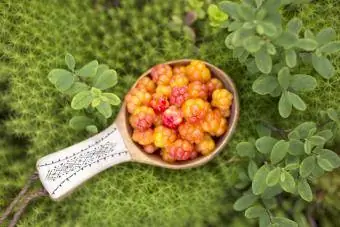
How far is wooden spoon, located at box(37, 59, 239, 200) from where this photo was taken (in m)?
1.40

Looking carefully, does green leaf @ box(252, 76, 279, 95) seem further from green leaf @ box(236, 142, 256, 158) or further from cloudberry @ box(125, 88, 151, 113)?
cloudberry @ box(125, 88, 151, 113)

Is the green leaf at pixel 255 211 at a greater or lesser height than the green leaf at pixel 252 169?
lesser

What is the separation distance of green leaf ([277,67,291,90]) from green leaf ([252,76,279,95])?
3 centimetres

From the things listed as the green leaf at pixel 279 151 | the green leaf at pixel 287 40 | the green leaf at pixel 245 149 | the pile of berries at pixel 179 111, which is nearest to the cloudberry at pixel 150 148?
the pile of berries at pixel 179 111

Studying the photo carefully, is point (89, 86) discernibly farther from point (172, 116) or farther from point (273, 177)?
point (273, 177)

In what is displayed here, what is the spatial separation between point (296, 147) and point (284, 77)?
6.5 inches

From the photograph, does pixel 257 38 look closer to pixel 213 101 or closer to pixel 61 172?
pixel 213 101

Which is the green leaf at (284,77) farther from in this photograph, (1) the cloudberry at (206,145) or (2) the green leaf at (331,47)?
(1) the cloudberry at (206,145)

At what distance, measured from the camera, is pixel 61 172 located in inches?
55.2

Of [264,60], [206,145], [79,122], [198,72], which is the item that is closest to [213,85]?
[198,72]

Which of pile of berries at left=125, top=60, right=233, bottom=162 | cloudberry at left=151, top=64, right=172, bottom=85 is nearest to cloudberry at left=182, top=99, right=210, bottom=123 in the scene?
pile of berries at left=125, top=60, right=233, bottom=162

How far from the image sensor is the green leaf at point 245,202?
1331mm

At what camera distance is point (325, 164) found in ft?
3.98

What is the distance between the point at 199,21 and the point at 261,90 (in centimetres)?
38
